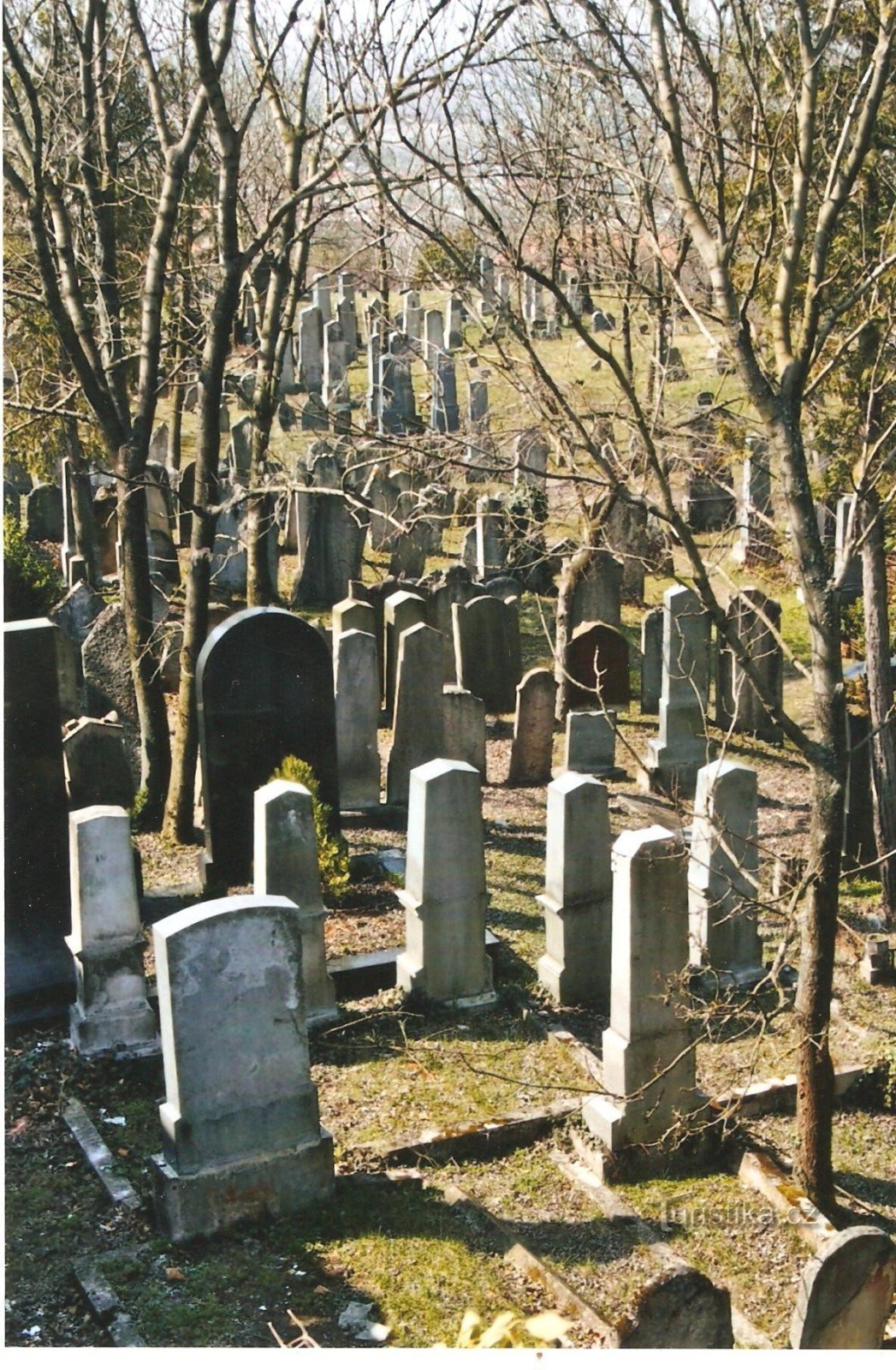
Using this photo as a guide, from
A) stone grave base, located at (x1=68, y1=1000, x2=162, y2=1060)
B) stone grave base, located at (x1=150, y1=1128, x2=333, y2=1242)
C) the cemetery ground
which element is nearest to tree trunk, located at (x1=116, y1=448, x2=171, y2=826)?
the cemetery ground

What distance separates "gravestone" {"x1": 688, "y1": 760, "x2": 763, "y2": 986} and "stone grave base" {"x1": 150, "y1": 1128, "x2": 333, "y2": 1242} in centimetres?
323

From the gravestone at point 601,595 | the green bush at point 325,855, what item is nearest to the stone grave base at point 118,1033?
the green bush at point 325,855

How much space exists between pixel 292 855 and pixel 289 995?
5.22 feet

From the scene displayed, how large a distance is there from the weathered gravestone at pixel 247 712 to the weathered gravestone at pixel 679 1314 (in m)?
5.83

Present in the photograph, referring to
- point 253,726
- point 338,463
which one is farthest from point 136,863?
point 338,463

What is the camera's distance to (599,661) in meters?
14.0

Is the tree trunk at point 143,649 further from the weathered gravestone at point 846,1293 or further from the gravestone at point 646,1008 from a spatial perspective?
the weathered gravestone at point 846,1293

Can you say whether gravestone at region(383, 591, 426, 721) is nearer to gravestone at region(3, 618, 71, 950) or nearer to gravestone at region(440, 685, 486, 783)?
gravestone at region(440, 685, 486, 783)

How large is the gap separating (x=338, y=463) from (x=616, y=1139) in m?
14.2

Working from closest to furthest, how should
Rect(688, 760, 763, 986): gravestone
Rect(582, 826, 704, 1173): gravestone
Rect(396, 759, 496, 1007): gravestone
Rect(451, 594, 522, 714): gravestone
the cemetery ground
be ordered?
the cemetery ground
Rect(582, 826, 704, 1173): gravestone
Rect(396, 759, 496, 1007): gravestone
Rect(688, 760, 763, 986): gravestone
Rect(451, 594, 522, 714): gravestone

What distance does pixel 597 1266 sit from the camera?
5.98 m

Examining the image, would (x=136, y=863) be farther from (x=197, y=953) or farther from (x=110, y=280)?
(x=110, y=280)

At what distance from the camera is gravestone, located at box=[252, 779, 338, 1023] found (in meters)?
7.62

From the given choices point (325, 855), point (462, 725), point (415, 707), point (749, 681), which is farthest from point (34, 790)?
point (749, 681)
